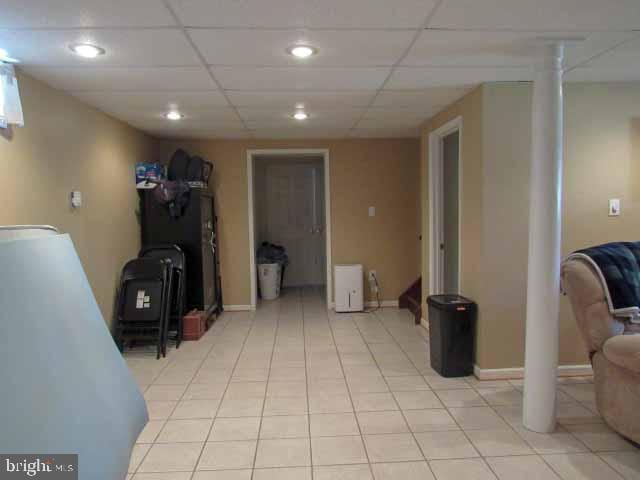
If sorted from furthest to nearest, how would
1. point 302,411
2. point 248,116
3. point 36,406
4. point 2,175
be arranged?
point 248,116 < point 302,411 < point 2,175 < point 36,406

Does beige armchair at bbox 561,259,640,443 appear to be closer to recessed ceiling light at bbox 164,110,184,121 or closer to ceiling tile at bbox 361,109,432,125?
ceiling tile at bbox 361,109,432,125

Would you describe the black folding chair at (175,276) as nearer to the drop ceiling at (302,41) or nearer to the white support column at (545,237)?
the drop ceiling at (302,41)

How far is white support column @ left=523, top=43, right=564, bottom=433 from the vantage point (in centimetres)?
228

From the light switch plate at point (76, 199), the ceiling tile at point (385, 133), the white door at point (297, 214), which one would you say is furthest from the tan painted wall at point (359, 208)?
the light switch plate at point (76, 199)

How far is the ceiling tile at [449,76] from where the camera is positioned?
8.79 feet

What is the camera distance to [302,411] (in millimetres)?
2656

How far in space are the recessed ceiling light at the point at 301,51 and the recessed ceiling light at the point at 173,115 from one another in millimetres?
1765

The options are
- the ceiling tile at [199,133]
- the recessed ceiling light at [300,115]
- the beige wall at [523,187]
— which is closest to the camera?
the beige wall at [523,187]

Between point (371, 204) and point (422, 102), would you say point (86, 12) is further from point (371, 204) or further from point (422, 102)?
point (371, 204)

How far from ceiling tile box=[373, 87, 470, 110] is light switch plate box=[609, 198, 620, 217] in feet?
4.53

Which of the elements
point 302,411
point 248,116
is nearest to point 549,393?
point 302,411

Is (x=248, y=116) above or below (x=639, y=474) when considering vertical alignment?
above

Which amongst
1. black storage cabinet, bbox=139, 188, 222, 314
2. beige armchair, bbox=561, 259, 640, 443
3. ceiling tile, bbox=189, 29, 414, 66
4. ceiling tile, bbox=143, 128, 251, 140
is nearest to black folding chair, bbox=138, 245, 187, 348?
black storage cabinet, bbox=139, 188, 222, 314

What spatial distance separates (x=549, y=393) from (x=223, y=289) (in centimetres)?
397
